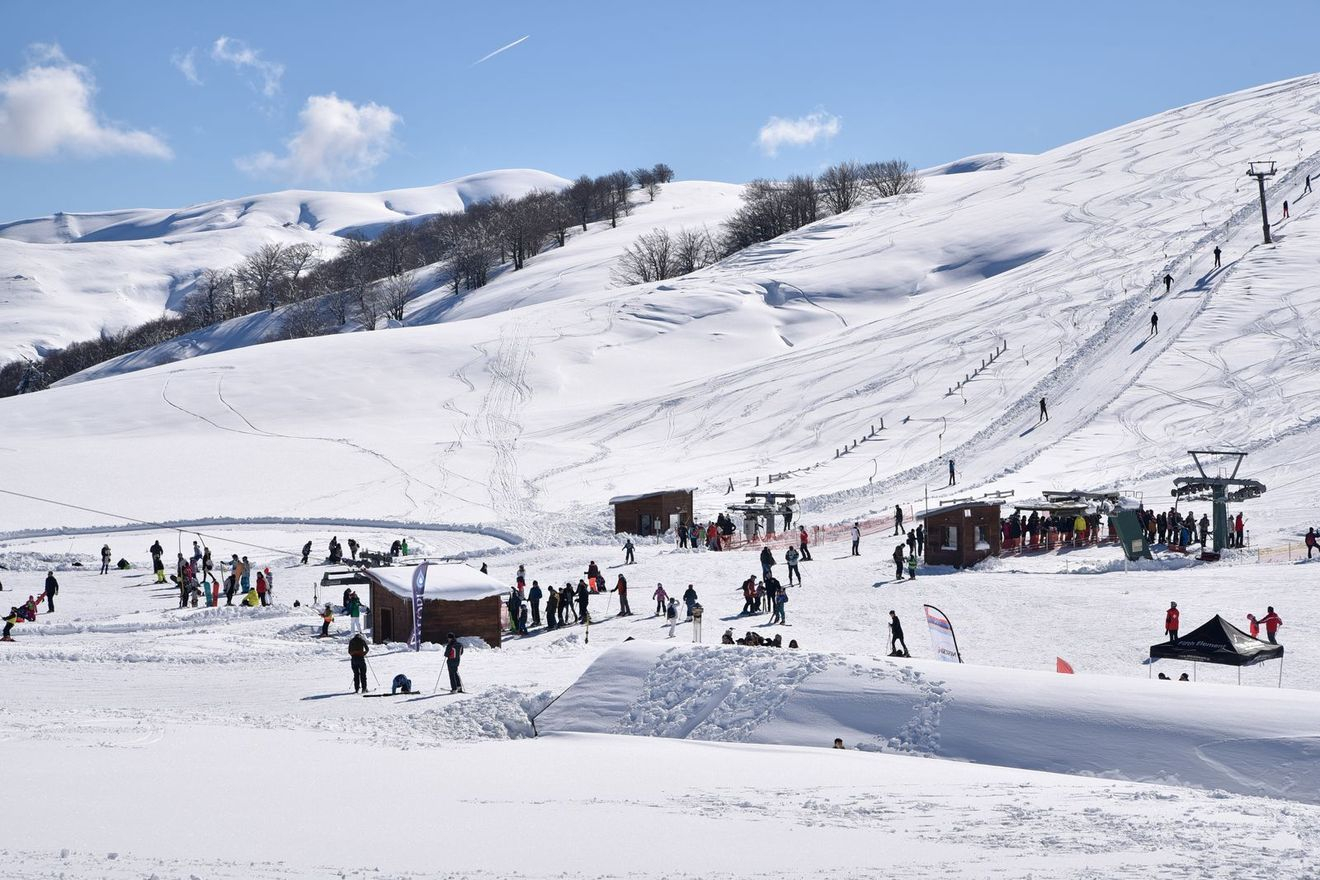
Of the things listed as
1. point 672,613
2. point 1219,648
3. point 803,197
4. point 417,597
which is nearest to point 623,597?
point 672,613

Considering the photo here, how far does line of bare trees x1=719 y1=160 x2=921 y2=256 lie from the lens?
114 m

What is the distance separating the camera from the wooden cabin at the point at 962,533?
2942 cm

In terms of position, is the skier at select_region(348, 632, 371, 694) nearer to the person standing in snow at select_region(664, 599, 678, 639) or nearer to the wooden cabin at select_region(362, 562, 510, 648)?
the wooden cabin at select_region(362, 562, 510, 648)

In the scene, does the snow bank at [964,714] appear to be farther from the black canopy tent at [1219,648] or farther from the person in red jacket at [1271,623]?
the person in red jacket at [1271,623]

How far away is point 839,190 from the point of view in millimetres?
120062

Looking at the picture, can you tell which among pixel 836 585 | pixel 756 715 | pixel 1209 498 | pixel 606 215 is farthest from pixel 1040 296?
pixel 606 215

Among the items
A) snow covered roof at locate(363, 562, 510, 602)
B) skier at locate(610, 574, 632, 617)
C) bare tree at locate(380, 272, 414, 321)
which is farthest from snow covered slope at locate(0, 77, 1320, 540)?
snow covered roof at locate(363, 562, 510, 602)

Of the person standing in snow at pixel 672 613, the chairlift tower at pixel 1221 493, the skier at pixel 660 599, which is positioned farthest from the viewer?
the chairlift tower at pixel 1221 493

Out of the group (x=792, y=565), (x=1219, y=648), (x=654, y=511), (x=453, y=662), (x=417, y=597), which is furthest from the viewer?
(x=654, y=511)

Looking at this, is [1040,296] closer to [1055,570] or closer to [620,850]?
[1055,570]

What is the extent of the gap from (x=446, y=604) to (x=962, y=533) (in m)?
13.2

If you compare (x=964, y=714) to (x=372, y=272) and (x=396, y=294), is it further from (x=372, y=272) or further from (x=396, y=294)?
(x=372, y=272)

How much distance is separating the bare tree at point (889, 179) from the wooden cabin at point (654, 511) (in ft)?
292

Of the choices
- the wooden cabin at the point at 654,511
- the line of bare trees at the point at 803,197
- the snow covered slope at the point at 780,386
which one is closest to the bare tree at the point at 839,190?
the line of bare trees at the point at 803,197
